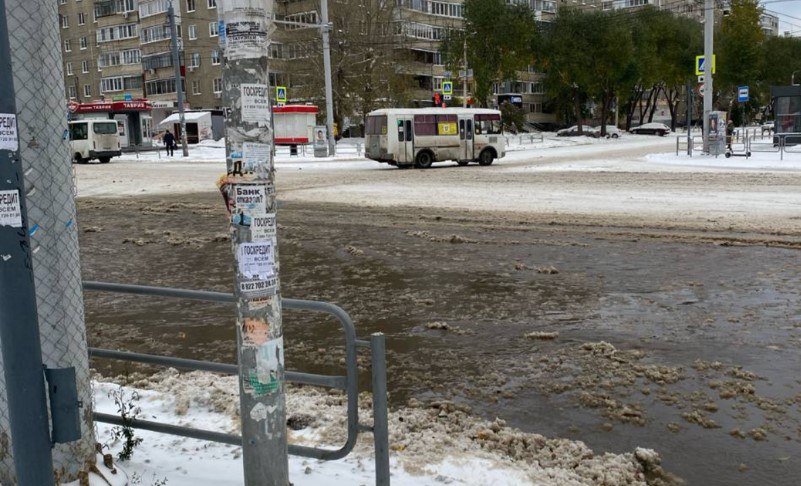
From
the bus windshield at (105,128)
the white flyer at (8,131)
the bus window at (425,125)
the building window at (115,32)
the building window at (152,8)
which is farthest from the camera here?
the building window at (115,32)

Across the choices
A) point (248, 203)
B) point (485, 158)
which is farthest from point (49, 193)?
point (485, 158)

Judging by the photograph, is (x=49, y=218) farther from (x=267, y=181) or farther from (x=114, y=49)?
(x=114, y=49)

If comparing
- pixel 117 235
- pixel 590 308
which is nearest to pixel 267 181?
pixel 590 308

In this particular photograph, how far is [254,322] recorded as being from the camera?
3.17m

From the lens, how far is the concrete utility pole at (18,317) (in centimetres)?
282

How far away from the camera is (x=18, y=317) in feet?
9.41

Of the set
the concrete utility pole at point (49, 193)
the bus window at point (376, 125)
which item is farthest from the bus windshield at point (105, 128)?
the concrete utility pole at point (49, 193)

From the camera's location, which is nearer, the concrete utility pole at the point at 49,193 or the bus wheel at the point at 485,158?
the concrete utility pole at the point at 49,193

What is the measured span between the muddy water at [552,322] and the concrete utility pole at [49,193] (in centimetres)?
250

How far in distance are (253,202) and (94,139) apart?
1697 inches

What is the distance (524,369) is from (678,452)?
1719mm

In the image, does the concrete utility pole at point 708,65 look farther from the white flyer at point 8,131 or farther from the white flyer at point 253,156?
the white flyer at point 8,131

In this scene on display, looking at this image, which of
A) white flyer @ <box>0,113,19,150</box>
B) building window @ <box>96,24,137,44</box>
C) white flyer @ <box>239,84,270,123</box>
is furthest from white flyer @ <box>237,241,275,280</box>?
building window @ <box>96,24,137,44</box>

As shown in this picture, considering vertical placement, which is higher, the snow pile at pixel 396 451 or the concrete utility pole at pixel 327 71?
the concrete utility pole at pixel 327 71
